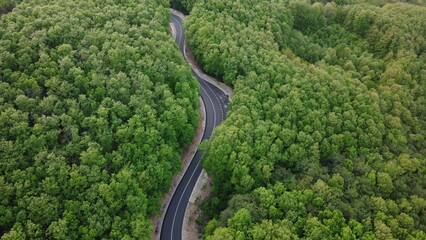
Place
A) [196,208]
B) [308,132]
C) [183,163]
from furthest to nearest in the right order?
[183,163] → [308,132] → [196,208]

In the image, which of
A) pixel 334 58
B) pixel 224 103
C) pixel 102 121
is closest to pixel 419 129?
pixel 334 58

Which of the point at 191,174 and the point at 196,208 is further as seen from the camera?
the point at 191,174

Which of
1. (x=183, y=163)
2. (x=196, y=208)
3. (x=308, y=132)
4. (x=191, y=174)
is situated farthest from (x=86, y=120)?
(x=308, y=132)

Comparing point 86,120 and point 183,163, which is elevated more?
point 86,120

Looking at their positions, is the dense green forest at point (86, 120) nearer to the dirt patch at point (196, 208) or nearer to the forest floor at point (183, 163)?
the forest floor at point (183, 163)

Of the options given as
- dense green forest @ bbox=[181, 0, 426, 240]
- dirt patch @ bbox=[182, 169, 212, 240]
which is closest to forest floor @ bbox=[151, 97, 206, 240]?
dirt patch @ bbox=[182, 169, 212, 240]

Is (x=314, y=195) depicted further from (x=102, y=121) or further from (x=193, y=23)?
(x=193, y=23)

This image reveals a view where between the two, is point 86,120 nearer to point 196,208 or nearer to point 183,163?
point 183,163

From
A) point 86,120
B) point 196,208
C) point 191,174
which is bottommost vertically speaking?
point 196,208
